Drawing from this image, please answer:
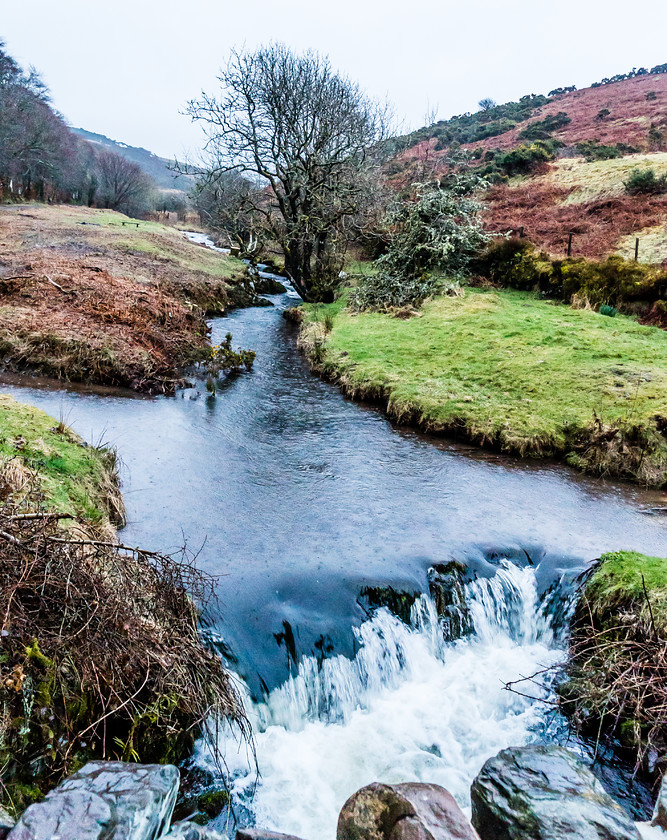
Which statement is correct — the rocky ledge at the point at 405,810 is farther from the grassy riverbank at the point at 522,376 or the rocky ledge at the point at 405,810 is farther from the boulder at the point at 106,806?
the grassy riverbank at the point at 522,376

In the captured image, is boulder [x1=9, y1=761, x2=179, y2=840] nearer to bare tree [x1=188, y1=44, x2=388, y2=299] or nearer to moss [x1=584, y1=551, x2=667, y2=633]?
moss [x1=584, y1=551, x2=667, y2=633]

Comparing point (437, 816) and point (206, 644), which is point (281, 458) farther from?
point (437, 816)

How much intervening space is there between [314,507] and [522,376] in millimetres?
6593

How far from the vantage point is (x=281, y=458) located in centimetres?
1005

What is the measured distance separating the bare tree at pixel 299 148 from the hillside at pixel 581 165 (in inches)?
274

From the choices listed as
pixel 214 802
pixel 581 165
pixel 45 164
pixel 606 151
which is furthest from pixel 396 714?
pixel 45 164

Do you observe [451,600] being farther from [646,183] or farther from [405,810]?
[646,183]

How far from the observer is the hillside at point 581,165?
21.1m

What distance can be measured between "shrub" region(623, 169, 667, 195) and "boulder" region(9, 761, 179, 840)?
2715 cm

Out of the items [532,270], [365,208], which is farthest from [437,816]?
[365,208]

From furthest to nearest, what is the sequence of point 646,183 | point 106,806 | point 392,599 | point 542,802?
point 646,183 → point 392,599 → point 542,802 → point 106,806

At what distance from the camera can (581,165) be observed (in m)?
29.2

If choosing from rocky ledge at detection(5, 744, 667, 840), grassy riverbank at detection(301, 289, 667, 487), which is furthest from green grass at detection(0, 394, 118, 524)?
grassy riverbank at detection(301, 289, 667, 487)

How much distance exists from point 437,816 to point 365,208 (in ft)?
84.7
